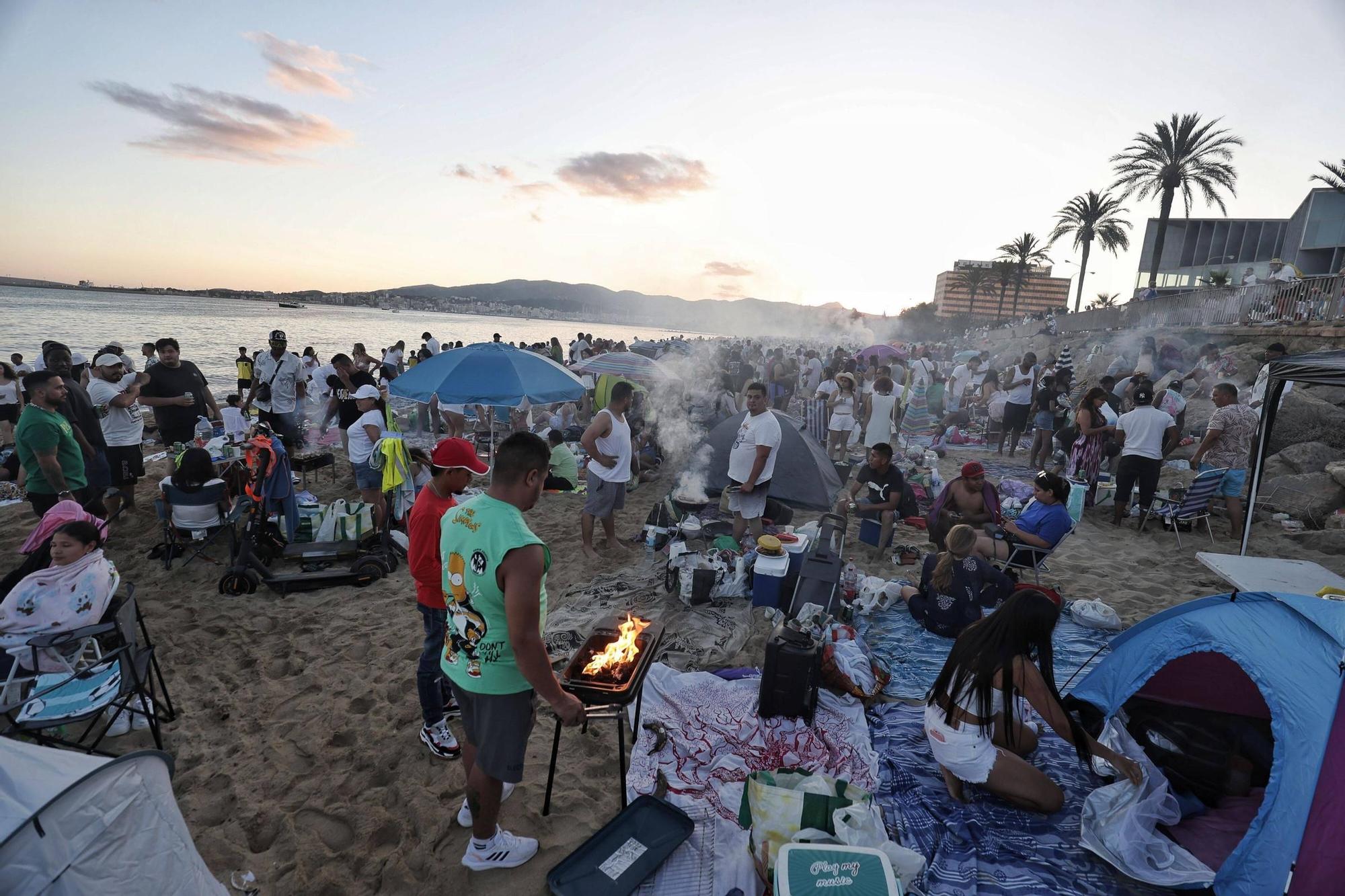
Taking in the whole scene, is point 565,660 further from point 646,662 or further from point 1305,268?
point 1305,268

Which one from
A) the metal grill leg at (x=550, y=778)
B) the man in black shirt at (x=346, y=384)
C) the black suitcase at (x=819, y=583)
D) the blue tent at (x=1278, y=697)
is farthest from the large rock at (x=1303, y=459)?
the man in black shirt at (x=346, y=384)

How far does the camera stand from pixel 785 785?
3145 millimetres

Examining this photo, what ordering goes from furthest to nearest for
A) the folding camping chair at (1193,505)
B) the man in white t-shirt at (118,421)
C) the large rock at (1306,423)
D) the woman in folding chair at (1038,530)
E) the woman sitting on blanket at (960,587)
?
1. the large rock at (1306,423)
2. the folding camping chair at (1193,505)
3. the man in white t-shirt at (118,421)
4. the woman in folding chair at (1038,530)
5. the woman sitting on blanket at (960,587)

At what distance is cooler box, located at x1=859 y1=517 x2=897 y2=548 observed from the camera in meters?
7.53

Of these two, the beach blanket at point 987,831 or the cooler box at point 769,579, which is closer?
the beach blanket at point 987,831

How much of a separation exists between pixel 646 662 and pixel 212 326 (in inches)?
2885

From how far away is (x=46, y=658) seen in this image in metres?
3.73

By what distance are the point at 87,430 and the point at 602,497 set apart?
581 centimetres

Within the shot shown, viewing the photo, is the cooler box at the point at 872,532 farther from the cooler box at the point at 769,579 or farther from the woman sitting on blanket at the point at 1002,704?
the woman sitting on blanket at the point at 1002,704

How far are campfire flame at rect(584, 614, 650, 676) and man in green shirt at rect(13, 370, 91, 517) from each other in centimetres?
509

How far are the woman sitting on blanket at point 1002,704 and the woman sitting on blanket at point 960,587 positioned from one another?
146cm

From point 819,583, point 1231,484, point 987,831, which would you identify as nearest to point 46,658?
point 819,583

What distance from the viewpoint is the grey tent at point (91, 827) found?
6.17 feet

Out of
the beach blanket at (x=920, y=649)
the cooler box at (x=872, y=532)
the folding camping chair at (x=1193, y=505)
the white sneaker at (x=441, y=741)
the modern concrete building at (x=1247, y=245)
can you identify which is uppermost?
the modern concrete building at (x=1247, y=245)
